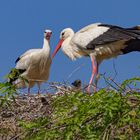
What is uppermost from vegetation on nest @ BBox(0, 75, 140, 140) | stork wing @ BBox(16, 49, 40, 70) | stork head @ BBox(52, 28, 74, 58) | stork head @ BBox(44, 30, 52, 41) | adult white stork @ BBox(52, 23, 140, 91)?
stork head @ BBox(44, 30, 52, 41)

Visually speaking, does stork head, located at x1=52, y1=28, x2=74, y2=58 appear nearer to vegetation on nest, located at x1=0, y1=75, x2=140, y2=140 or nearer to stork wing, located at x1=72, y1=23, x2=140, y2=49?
stork wing, located at x1=72, y1=23, x2=140, y2=49

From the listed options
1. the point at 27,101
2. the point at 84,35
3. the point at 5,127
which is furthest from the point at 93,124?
the point at 84,35

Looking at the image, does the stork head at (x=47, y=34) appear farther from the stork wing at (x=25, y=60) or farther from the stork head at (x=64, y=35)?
the stork wing at (x=25, y=60)

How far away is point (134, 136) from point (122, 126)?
0.14 meters

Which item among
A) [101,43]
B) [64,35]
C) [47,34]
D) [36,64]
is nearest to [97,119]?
[101,43]

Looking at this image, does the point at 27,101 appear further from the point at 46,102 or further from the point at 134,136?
the point at 134,136

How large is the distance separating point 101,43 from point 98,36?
17 cm

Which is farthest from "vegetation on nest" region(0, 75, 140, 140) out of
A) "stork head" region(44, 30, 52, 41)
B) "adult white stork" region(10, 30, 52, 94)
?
"stork head" region(44, 30, 52, 41)

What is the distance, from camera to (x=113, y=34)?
12453mm

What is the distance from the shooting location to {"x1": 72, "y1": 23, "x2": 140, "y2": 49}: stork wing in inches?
484

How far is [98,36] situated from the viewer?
491 inches

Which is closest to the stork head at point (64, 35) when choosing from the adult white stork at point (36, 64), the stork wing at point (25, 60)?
the adult white stork at point (36, 64)

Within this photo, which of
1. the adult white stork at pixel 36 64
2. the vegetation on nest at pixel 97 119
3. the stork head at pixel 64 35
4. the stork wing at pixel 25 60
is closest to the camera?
the vegetation on nest at pixel 97 119

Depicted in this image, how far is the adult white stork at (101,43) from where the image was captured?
1230 centimetres
